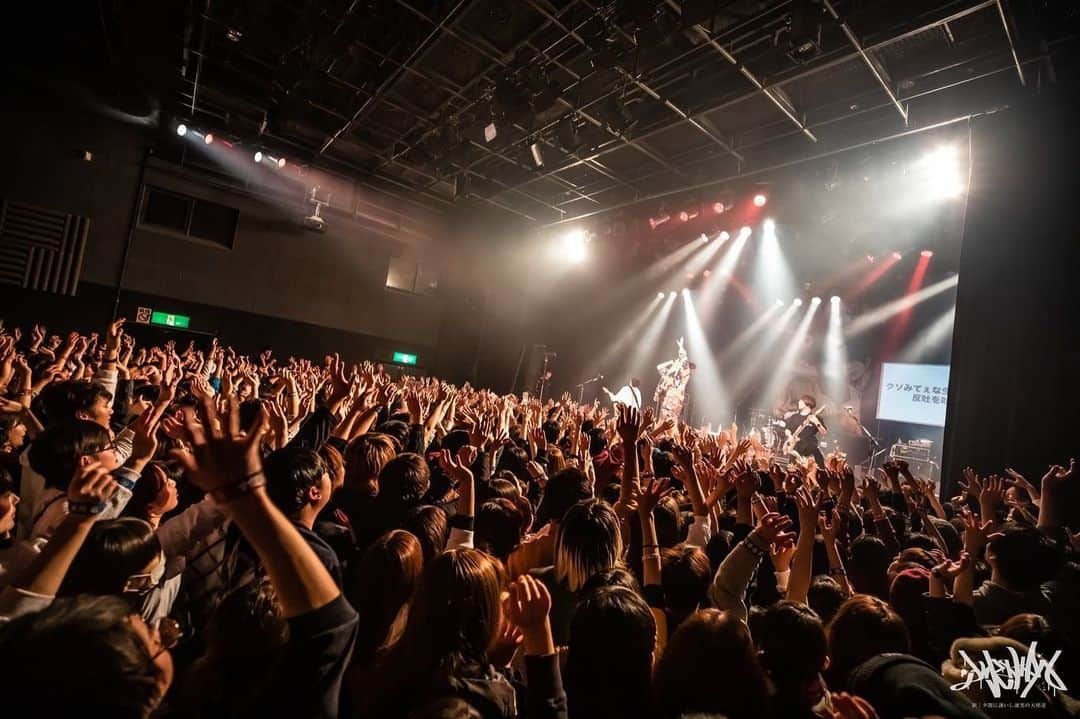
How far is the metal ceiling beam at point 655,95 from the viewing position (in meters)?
6.43

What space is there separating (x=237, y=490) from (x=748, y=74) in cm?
775

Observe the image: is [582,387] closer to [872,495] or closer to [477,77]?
[477,77]

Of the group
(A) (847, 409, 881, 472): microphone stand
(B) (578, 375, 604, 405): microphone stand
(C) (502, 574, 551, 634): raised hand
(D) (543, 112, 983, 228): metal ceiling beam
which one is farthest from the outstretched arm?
(B) (578, 375, 604, 405): microphone stand

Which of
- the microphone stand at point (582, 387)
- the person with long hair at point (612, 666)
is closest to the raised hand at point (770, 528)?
the person with long hair at point (612, 666)

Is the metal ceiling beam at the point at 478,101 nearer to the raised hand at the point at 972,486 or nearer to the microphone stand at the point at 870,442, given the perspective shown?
the raised hand at the point at 972,486

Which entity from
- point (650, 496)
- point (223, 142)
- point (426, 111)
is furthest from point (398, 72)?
point (650, 496)

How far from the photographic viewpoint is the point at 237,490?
89cm

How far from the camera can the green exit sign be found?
1048 cm

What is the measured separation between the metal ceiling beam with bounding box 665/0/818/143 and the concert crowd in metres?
5.65

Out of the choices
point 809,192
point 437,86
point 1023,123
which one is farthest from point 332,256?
point 1023,123

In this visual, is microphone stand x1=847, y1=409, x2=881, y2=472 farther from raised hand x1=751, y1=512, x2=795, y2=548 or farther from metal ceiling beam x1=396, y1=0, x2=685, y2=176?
raised hand x1=751, y1=512, x2=795, y2=548

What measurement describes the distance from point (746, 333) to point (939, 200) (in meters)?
6.23

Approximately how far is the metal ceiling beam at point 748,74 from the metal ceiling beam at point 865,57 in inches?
41.8

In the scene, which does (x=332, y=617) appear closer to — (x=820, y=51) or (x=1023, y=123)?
(x=820, y=51)
